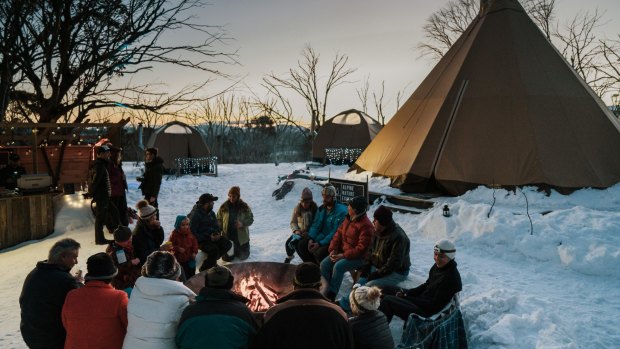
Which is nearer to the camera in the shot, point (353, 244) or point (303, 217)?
point (353, 244)

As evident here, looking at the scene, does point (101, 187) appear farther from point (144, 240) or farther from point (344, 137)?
point (344, 137)

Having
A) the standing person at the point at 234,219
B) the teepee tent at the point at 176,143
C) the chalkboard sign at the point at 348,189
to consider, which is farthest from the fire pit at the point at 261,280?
the teepee tent at the point at 176,143

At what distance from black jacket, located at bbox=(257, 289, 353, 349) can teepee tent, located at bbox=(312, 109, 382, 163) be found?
20236 millimetres

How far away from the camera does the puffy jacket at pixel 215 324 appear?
2957mm

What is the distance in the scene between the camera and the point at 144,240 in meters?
5.39

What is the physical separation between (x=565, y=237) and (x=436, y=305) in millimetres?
4330

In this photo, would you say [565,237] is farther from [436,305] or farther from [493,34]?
[493,34]

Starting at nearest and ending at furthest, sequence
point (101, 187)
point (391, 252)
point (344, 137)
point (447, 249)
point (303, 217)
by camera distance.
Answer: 1. point (447, 249)
2. point (391, 252)
3. point (303, 217)
4. point (101, 187)
5. point (344, 137)

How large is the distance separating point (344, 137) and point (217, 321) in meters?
21.9

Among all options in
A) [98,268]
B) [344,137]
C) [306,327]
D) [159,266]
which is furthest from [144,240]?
[344,137]

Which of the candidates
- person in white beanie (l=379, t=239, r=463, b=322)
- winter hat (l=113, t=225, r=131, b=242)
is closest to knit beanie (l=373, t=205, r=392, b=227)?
person in white beanie (l=379, t=239, r=463, b=322)

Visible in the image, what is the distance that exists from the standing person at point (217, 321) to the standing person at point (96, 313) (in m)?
0.55

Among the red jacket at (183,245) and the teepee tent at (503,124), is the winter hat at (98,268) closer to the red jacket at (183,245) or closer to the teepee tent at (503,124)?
the red jacket at (183,245)

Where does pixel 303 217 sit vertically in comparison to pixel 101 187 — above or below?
below
